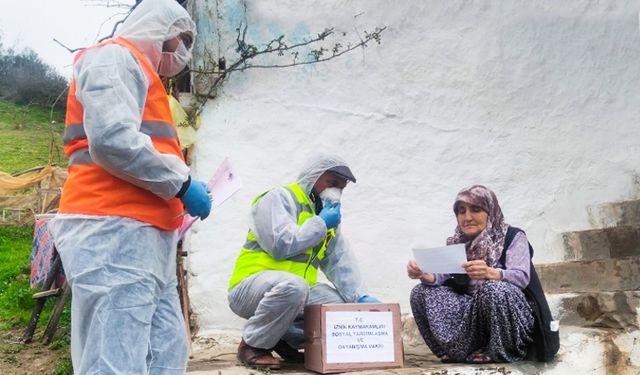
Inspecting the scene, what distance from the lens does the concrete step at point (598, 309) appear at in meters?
3.66

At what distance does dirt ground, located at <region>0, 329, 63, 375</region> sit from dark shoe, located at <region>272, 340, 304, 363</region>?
1.33m

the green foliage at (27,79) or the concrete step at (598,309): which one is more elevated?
the green foliage at (27,79)

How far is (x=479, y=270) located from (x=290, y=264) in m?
0.91

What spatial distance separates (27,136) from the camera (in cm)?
1034

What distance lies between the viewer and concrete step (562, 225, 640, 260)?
14.4 feet

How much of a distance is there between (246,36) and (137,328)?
3153mm

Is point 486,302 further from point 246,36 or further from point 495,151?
point 246,36

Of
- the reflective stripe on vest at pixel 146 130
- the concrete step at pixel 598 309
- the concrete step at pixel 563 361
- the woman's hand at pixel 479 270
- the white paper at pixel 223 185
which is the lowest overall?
the concrete step at pixel 563 361

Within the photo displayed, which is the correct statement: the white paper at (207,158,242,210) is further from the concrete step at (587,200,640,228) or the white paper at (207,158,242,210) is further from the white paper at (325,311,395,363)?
the concrete step at (587,200,640,228)

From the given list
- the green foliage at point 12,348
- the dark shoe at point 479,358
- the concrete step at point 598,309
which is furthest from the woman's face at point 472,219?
the green foliage at point 12,348

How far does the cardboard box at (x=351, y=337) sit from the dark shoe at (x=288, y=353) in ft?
0.78

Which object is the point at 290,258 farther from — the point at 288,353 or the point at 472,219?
the point at 472,219

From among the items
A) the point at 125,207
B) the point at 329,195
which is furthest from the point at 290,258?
the point at 125,207

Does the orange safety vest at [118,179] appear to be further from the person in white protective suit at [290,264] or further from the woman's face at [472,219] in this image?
the woman's face at [472,219]
